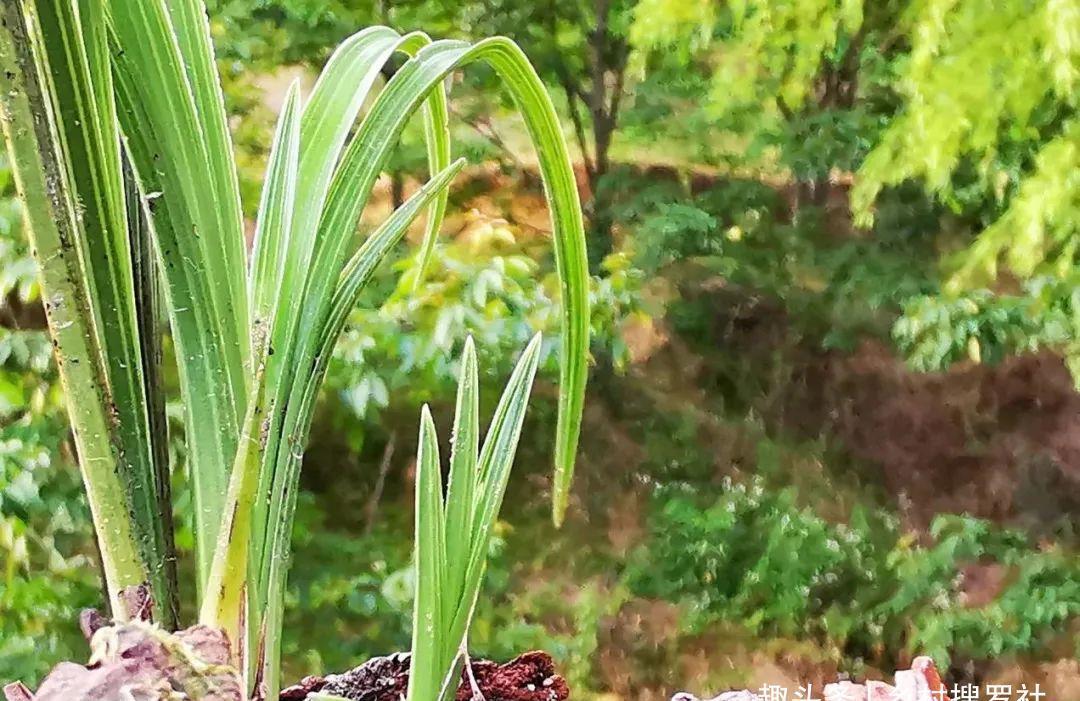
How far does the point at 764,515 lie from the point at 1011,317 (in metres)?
0.39

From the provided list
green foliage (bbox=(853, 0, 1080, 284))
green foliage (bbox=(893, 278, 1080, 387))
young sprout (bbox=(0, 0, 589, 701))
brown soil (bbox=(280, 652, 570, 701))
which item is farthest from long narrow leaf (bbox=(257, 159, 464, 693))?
green foliage (bbox=(893, 278, 1080, 387))

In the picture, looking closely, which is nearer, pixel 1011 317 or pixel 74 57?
pixel 74 57

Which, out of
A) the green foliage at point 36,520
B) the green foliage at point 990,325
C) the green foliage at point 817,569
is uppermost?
the green foliage at point 990,325

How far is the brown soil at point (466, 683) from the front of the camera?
1.38ft

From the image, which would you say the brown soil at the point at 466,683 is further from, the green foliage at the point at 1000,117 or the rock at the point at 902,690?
the green foliage at the point at 1000,117

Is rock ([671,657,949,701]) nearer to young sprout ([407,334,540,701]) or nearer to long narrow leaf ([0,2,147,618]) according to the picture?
young sprout ([407,334,540,701])

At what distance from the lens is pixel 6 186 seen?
0.75m

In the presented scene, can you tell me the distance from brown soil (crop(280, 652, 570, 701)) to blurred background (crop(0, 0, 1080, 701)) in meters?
0.41

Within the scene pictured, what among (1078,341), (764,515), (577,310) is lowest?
(764,515)

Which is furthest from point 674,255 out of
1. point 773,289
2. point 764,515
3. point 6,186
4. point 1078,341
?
point 6,186

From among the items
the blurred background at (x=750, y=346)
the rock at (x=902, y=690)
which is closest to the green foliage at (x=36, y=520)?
the blurred background at (x=750, y=346)

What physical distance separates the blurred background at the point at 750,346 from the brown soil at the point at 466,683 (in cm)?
41

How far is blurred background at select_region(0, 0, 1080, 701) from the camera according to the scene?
902 mm

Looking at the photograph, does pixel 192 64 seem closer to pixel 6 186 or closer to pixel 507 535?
pixel 6 186
